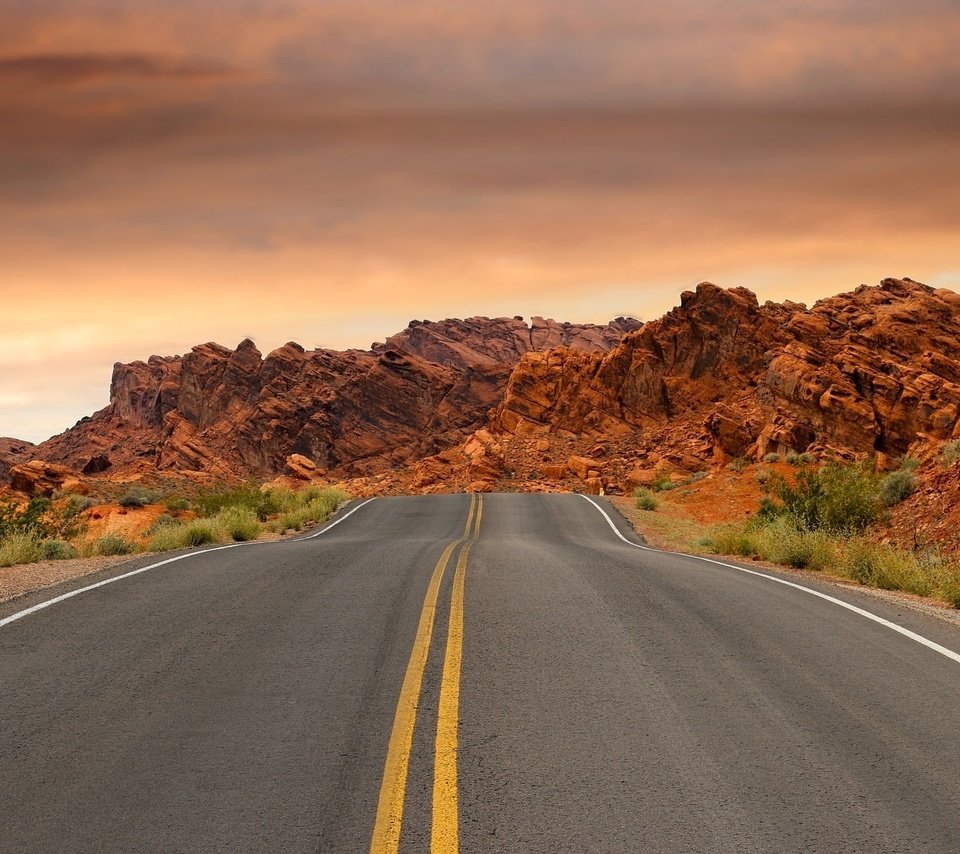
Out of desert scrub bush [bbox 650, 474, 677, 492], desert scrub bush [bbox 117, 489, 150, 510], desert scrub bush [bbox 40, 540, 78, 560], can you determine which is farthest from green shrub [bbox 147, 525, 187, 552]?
desert scrub bush [bbox 650, 474, 677, 492]

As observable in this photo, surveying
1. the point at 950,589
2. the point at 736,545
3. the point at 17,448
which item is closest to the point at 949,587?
the point at 950,589

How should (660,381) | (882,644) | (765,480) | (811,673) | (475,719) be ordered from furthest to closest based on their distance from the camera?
(660,381) < (765,480) < (882,644) < (811,673) < (475,719)

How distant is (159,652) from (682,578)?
762 centimetres

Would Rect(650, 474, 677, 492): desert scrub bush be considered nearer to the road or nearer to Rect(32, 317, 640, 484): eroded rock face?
the road

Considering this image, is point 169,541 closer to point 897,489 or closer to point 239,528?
point 239,528

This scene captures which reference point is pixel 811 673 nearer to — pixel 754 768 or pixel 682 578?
pixel 754 768

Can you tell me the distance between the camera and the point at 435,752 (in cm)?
537

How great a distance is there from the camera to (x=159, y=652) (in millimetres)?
7793

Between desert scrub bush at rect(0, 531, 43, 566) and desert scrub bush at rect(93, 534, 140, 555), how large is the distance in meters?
1.46

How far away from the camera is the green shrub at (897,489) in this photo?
23750mm

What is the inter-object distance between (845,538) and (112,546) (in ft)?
58.9

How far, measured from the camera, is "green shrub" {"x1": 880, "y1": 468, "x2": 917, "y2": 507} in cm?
2375

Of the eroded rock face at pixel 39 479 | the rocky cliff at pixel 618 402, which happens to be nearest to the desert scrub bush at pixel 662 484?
the rocky cliff at pixel 618 402

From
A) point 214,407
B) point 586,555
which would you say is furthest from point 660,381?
point 214,407
